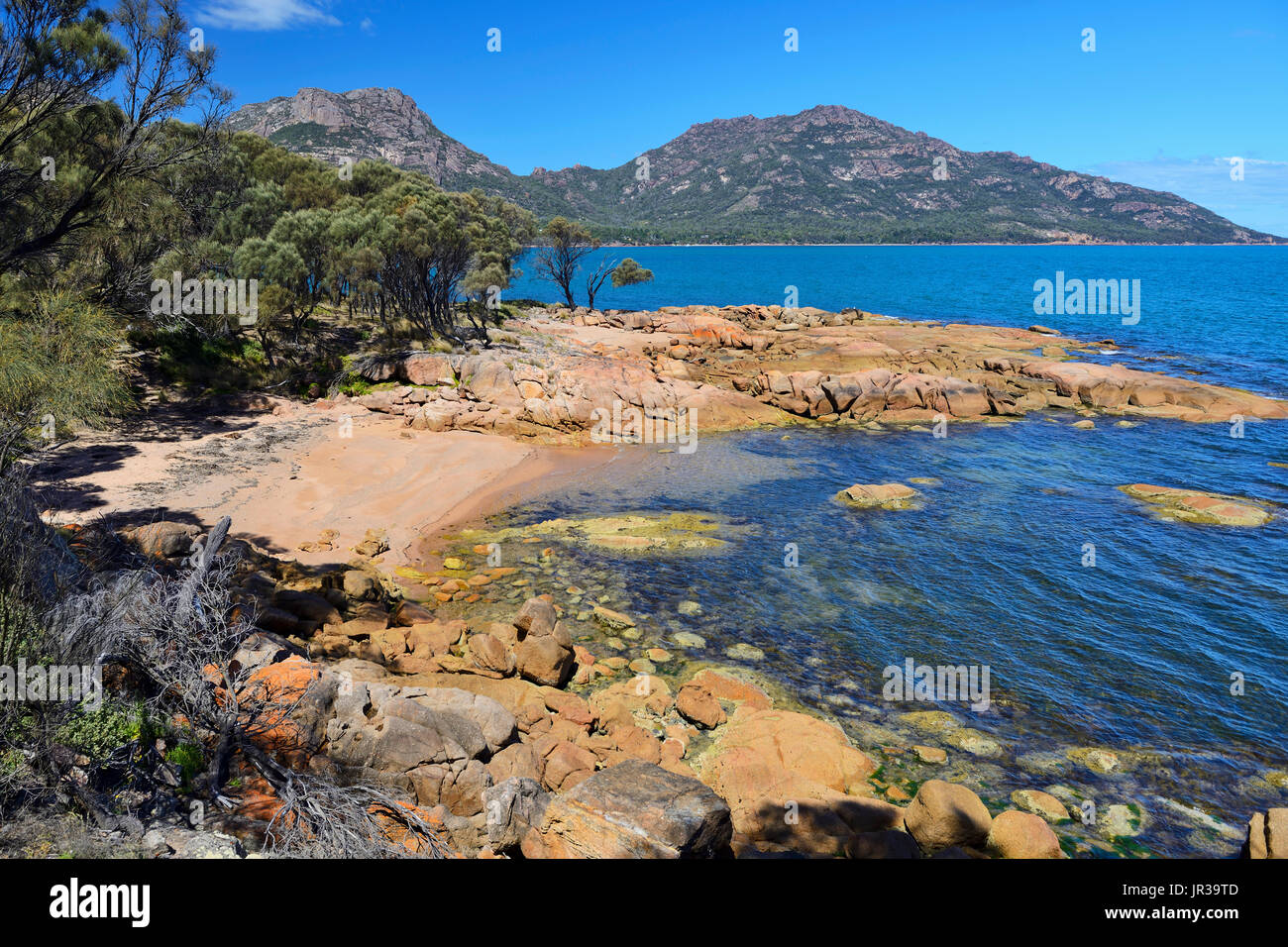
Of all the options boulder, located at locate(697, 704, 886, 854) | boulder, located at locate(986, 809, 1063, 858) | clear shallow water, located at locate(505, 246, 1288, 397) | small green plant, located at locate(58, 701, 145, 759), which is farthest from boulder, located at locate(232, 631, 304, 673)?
clear shallow water, located at locate(505, 246, 1288, 397)

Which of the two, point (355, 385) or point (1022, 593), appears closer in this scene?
point (1022, 593)

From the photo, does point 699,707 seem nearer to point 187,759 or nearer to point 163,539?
point 187,759

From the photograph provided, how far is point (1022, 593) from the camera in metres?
21.8

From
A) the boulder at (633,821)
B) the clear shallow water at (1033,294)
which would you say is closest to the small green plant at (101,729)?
the boulder at (633,821)

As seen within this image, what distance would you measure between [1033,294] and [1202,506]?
108 meters

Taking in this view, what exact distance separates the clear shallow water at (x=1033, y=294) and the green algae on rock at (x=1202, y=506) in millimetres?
29175

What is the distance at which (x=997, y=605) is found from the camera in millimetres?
21031

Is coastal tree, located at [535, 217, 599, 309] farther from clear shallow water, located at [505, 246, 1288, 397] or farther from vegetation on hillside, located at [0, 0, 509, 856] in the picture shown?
vegetation on hillside, located at [0, 0, 509, 856]

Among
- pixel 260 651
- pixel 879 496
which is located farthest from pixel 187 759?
pixel 879 496

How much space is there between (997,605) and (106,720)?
22255 mm

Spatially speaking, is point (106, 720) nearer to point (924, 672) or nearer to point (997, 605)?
point (924, 672)

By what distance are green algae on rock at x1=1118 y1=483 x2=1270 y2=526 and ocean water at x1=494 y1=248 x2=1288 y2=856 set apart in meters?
0.70

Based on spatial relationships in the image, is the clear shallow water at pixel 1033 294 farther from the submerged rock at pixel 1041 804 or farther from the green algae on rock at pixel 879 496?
the submerged rock at pixel 1041 804
